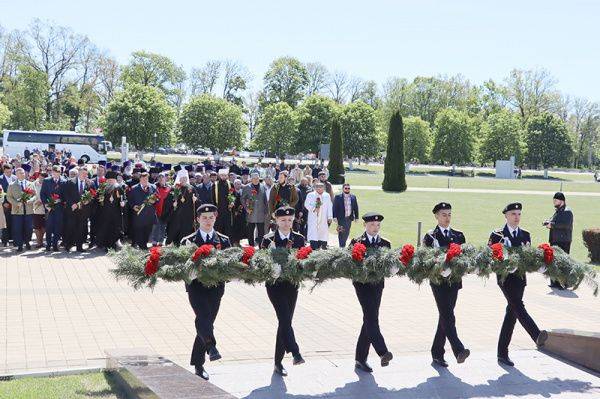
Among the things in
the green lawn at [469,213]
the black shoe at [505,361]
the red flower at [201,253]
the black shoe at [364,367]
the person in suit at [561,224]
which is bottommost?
the green lawn at [469,213]

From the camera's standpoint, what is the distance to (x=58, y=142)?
200 ft

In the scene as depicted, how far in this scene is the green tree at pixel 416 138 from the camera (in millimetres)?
82500

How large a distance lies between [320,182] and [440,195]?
1033 inches

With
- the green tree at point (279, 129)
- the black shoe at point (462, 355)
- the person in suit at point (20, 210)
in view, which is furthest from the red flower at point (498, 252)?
the green tree at point (279, 129)

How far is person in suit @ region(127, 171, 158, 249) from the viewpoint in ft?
53.8

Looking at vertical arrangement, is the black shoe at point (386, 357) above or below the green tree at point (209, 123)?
below

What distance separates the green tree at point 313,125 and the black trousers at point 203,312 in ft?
226

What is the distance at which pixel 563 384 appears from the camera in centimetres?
762

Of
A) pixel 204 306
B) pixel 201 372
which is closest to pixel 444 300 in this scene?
pixel 204 306

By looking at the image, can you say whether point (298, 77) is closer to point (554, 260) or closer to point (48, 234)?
point (48, 234)

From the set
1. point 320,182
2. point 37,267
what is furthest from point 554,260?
point 37,267

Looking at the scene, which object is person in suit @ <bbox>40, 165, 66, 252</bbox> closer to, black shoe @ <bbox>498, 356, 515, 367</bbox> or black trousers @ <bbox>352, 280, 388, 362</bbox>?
black trousers @ <bbox>352, 280, 388, 362</bbox>

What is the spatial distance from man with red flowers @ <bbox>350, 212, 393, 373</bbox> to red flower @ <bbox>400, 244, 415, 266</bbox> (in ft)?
1.01

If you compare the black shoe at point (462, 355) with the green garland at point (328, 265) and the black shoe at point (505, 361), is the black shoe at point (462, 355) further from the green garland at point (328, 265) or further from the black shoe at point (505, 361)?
the black shoe at point (505, 361)
